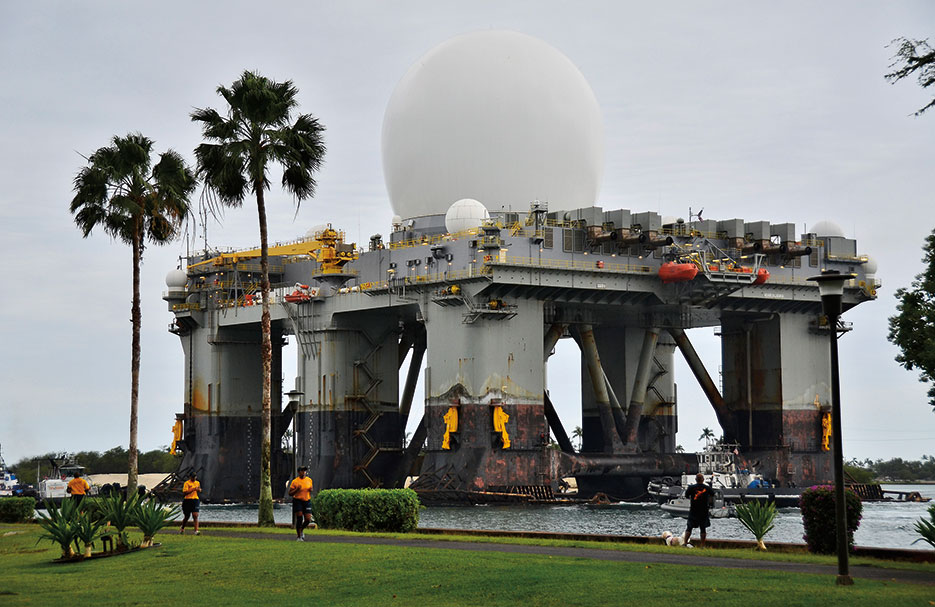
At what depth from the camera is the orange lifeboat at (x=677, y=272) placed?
86250 mm

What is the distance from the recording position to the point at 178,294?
109m

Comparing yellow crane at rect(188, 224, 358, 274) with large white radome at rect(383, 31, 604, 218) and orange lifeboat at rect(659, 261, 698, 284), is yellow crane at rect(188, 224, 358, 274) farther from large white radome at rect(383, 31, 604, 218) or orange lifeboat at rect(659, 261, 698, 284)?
orange lifeboat at rect(659, 261, 698, 284)

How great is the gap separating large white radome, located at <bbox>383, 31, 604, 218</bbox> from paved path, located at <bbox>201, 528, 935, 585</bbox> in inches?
2234

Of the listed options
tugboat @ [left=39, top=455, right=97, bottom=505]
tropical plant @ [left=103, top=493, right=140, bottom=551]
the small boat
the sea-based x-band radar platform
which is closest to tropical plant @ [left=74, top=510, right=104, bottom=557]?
tropical plant @ [left=103, top=493, right=140, bottom=551]

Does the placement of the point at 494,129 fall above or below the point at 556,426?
above

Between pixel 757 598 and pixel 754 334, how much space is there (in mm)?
77617

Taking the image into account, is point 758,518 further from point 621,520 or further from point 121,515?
point 621,520

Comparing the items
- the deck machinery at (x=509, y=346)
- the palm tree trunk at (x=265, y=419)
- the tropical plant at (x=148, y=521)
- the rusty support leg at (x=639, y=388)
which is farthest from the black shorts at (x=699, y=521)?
the rusty support leg at (x=639, y=388)

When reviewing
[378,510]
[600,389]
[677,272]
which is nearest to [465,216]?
[677,272]

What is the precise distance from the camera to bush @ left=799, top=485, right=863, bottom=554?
32.6 metres

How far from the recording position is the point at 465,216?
285ft

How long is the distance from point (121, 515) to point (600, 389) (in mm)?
62040

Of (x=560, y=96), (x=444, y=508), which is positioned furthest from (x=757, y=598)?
(x=560, y=96)

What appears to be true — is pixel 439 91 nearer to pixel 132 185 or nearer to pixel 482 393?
pixel 482 393
